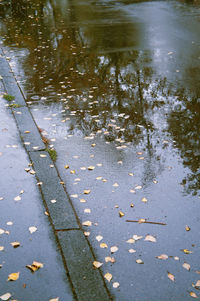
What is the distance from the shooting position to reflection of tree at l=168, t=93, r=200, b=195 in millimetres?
4828

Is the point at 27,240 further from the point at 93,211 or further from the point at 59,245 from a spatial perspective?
the point at 93,211

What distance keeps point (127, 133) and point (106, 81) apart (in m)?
2.62

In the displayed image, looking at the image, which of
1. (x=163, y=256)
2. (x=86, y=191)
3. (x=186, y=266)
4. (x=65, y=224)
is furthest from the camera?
(x=86, y=191)

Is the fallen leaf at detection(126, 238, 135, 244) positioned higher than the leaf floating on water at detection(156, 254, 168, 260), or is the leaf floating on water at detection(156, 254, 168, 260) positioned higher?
the fallen leaf at detection(126, 238, 135, 244)

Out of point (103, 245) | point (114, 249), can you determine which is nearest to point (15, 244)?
point (103, 245)

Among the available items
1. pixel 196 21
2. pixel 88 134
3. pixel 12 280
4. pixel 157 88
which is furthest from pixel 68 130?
pixel 196 21

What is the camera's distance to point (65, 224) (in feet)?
13.2

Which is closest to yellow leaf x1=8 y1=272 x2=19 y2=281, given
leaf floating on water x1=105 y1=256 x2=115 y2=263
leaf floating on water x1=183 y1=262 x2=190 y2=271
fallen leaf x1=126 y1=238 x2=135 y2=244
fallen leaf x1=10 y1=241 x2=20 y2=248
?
fallen leaf x1=10 y1=241 x2=20 y2=248

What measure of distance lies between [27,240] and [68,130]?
2.75m

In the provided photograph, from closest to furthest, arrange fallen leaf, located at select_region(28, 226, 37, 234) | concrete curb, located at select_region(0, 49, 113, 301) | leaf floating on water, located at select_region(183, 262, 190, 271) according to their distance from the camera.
→ concrete curb, located at select_region(0, 49, 113, 301)
leaf floating on water, located at select_region(183, 262, 190, 271)
fallen leaf, located at select_region(28, 226, 37, 234)

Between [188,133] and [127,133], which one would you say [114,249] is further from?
[188,133]

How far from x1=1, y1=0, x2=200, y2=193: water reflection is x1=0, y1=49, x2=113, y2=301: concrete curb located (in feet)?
2.80

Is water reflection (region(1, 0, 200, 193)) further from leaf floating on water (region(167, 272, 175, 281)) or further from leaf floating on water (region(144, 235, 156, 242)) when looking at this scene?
leaf floating on water (region(167, 272, 175, 281))

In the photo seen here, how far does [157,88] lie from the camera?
7.82 meters
